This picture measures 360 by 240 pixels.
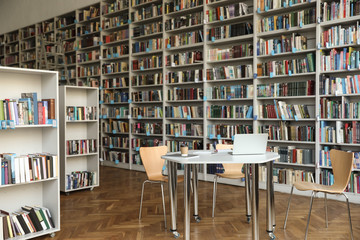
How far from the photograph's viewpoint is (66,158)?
17.6 ft

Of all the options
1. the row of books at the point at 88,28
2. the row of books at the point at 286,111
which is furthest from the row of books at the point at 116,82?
the row of books at the point at 286,111

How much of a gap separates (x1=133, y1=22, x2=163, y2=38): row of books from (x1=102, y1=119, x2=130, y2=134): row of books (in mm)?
1976

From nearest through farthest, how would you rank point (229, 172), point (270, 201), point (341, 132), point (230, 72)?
point (270, 201) → point (229, 172) → point (341, 132) → point (230, 72)

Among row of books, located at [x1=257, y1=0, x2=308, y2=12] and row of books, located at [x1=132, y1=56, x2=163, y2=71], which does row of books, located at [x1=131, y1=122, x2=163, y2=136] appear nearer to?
row of books, located at [x1=132, y1=56, x2=163, y2=71]

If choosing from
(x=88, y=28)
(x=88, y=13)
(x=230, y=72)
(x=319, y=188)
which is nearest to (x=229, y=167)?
(x=319, y=188)

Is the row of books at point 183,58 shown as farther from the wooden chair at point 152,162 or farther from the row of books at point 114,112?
the wooden chair at point 152,162

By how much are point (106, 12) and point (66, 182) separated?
4568mm

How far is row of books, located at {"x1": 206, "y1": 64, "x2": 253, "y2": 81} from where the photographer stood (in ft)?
19.3

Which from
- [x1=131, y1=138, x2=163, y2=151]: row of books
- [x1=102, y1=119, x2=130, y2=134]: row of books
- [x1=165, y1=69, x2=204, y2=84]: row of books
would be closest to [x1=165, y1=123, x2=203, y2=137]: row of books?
[x1=131, y1=138, x2=163, y2=151]: row of books

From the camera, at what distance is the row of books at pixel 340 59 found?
15.7 ft

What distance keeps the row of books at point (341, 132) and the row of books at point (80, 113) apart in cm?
355

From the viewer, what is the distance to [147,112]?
736 centimetres

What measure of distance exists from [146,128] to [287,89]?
3.13 meters

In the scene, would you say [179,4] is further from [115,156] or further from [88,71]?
[115,156]
